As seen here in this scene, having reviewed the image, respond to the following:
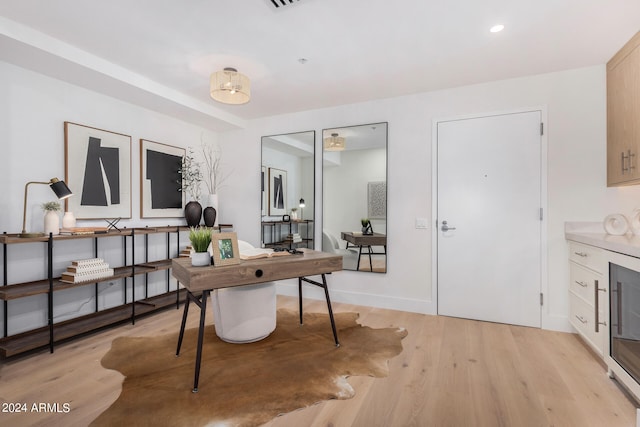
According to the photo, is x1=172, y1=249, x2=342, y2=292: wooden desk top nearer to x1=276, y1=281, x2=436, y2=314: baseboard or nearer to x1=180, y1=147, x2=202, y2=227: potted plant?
x1=276, y1=281, x2=436, y2=314: baseboard

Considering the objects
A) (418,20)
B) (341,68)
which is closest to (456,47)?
(418,20)

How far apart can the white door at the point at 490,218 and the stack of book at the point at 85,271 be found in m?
3.35

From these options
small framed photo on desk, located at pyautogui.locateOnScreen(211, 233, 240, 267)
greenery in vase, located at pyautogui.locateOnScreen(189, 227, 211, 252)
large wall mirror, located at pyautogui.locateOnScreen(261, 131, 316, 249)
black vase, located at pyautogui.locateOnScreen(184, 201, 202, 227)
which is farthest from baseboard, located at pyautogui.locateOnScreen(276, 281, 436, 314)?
greenery in vase, located at pyautogui.locateOnScreen(189, 227, 211, 252)

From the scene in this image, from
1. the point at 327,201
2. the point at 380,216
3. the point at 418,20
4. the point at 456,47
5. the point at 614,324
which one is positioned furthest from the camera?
the point at 327,201

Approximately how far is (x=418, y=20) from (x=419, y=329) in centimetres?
261

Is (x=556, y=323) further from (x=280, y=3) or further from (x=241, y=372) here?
(x=280, y=3)

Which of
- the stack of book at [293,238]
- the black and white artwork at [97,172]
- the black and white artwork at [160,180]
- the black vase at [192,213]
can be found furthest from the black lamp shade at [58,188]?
the stack of book at [293,238]

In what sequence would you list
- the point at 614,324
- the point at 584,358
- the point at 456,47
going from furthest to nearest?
the point at 456,47, the point at 584,358, the point at 614,324

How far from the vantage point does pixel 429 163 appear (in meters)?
3.47

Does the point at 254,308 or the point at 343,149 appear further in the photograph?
the point at 343,149

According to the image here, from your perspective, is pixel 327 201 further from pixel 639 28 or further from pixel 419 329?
pixel 639 28

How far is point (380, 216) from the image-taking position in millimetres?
3699

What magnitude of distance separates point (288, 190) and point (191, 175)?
132 centimetres

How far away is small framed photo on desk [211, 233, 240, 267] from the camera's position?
2.00 metres
